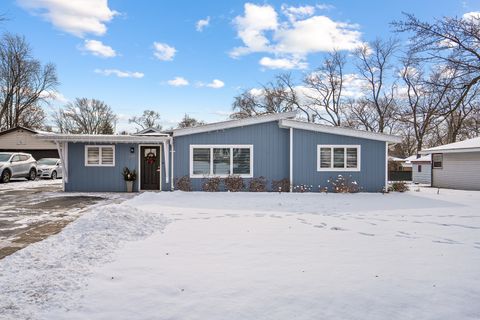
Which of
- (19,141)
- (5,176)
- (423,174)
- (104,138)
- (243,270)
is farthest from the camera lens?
(423,174)

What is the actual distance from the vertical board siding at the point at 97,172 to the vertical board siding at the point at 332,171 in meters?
6.96

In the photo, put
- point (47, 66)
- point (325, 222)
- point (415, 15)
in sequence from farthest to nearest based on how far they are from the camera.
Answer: point (47, 66), point (415, 15), point (325, 222)

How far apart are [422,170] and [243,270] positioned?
26.8 m

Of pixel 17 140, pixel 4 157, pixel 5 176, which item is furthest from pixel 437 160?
pixel 17 140

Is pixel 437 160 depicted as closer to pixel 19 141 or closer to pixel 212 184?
pixel 212 184

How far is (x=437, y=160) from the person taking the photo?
21.2 metres

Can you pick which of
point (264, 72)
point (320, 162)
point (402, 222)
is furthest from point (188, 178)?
point (264, 72)

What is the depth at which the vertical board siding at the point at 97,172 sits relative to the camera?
1426 centimetres

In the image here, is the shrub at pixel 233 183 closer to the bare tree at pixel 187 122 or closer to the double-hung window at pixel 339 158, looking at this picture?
the double-hung window at pixel 339 158

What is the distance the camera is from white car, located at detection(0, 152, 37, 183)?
17.9 meters

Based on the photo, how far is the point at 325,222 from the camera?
7590 mm

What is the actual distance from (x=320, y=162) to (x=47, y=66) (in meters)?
35.8

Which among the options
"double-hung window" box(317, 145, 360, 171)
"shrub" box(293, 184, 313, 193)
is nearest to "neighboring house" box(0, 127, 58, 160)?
"shrub" box(293, 184, 313, 193)

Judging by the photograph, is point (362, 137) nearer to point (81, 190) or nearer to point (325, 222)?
point (325, 222)
